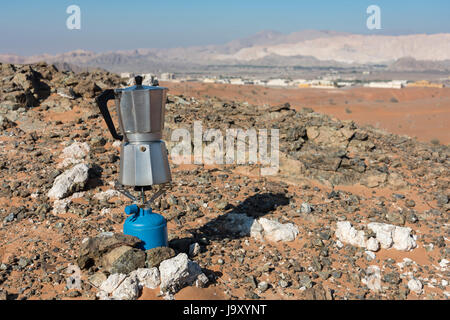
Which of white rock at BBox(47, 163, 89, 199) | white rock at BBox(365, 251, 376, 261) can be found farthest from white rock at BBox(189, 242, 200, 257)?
white rock at BBox(365, 251, 376, 261)

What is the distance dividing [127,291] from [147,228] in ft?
2.46

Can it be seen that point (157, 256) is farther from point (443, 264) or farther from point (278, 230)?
point (443, 264)

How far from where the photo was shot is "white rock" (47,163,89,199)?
6.04 metres

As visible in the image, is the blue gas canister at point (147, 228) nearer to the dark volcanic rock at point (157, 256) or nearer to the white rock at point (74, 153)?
the dark volcanic rock at point (157, 256)

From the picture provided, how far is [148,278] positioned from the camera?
411 cm

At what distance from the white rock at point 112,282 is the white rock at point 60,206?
6.93 ft

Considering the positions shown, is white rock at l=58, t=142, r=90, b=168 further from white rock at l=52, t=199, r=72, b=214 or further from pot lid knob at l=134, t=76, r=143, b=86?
pot lid knob at l=134, t=76, r=143, b=86

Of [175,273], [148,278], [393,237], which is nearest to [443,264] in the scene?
[393,237]

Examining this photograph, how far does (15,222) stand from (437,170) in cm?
889

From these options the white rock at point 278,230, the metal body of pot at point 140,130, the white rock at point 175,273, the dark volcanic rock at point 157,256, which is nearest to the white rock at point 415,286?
the white rock at point 278,230

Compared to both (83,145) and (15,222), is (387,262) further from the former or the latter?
(83,145)

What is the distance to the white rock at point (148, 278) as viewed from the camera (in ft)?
13.4

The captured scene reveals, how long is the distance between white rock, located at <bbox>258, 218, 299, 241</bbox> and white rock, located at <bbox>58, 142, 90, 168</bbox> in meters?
3.72

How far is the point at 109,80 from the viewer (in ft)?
41.3
